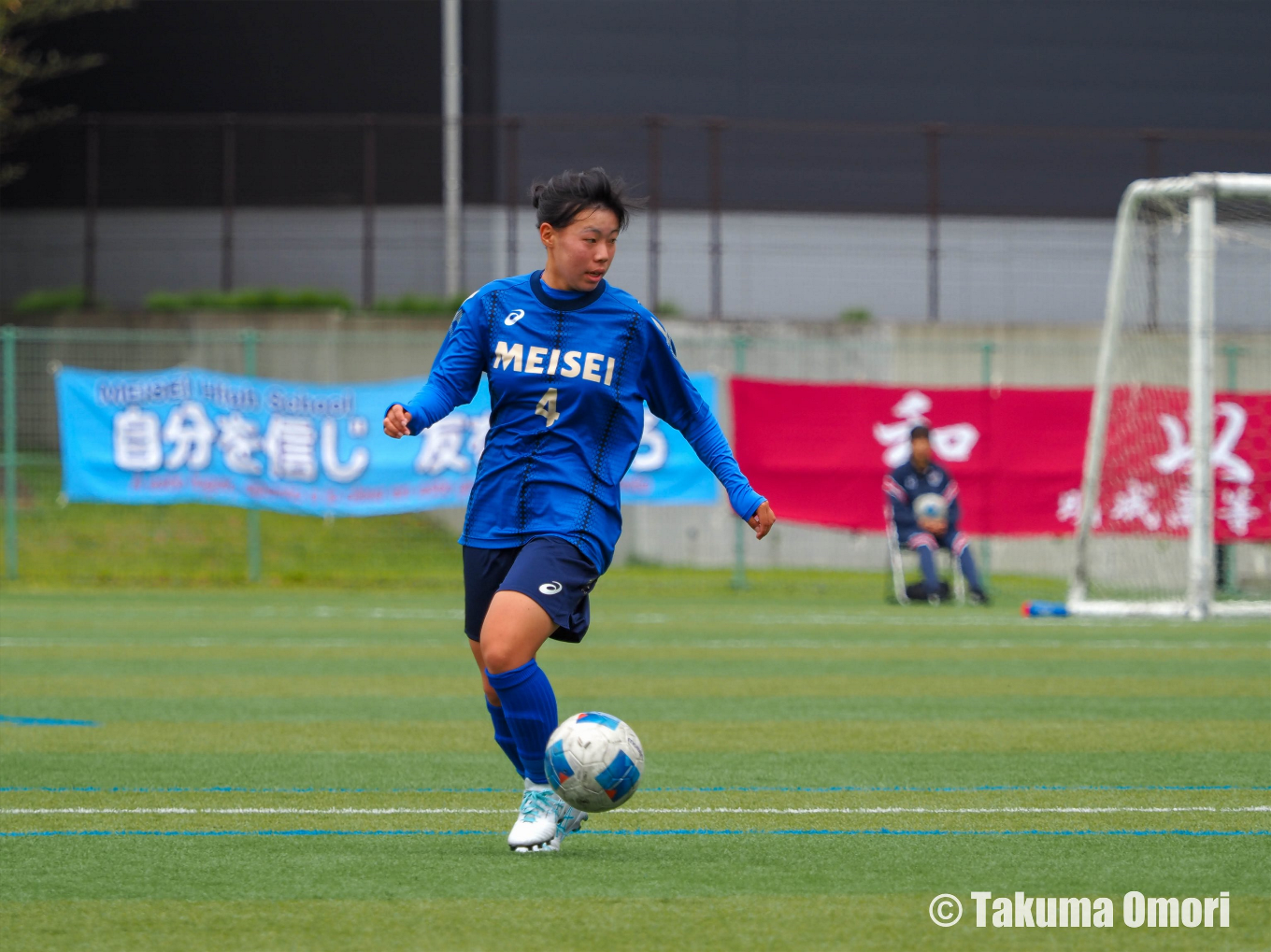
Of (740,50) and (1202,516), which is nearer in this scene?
(1202,516)

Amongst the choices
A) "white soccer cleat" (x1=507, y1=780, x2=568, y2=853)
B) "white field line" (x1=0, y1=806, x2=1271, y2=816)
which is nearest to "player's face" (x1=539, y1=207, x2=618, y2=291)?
"white soccer cleat" (x1=507, y1=780, x2=568, y2=853)

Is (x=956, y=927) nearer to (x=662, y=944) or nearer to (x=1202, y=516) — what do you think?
(x=662, y=944)

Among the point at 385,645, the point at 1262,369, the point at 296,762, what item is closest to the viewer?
the point at 296,762

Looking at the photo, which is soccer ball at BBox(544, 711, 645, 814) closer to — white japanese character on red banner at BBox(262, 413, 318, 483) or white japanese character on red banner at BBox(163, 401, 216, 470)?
white japanese character on red banner at BBox(262, 413, 318, 483)

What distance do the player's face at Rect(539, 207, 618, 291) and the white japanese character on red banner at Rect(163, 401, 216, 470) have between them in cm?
1280

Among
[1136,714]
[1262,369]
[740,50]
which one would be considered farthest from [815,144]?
[1136,714]

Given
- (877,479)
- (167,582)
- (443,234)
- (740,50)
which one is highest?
(740,50)

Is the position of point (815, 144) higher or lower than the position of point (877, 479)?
higher

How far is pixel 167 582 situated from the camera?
60.7ft

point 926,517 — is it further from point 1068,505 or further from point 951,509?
point 1068,505

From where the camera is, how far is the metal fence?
2295cm

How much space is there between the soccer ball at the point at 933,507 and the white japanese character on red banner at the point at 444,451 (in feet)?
14.7

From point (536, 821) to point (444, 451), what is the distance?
12.5m

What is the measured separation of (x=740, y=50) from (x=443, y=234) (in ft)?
18.1
